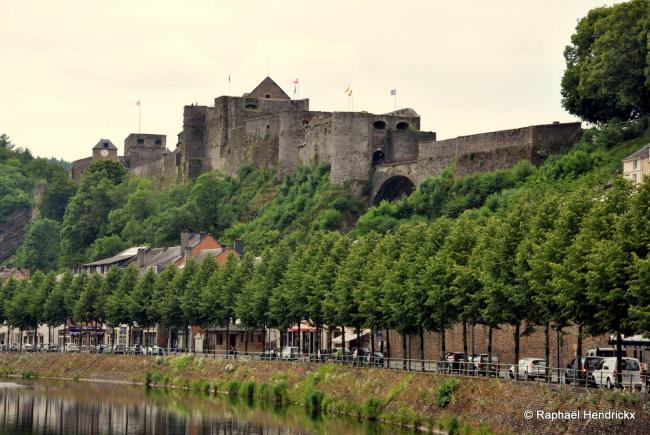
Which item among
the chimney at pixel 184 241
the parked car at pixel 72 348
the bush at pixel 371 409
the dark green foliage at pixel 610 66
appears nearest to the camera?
the bush at pixel 371 409

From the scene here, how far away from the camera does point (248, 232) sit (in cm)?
17525

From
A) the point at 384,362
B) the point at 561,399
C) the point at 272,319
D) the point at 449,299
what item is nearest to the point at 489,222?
the point at 449,299

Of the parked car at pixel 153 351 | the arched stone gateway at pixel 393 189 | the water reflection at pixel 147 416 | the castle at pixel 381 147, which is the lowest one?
the water reflection at pixel 147 416

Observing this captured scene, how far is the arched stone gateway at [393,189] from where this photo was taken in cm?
16550

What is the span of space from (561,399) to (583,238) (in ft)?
→ 29.8

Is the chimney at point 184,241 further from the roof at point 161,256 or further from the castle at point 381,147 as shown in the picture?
the castle at point 381,147

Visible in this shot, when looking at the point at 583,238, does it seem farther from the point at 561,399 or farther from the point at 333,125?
the point at 333,125

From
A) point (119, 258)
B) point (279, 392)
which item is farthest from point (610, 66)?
point (119, 258)

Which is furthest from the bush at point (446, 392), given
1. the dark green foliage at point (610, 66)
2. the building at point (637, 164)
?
the dark green foliage at point (610, 66)

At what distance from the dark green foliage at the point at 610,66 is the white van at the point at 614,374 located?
55651 mm

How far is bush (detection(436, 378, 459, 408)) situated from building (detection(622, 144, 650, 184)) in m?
45.7

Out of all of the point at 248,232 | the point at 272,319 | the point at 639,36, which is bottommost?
the point at 272,319

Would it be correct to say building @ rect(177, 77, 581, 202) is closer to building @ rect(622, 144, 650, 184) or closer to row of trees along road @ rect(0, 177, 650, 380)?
row of trees along road @ rect(0, 177, 650, 380)

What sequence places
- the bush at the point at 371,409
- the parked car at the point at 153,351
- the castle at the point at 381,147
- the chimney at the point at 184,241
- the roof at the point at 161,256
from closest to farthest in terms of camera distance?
1. the bush at the point at 371,409
2. the parked car at the point at 153,351
3. the castle at the point at 381,147
4. the roof at the point at 161,256
5. the chimney at the point at 184,241
